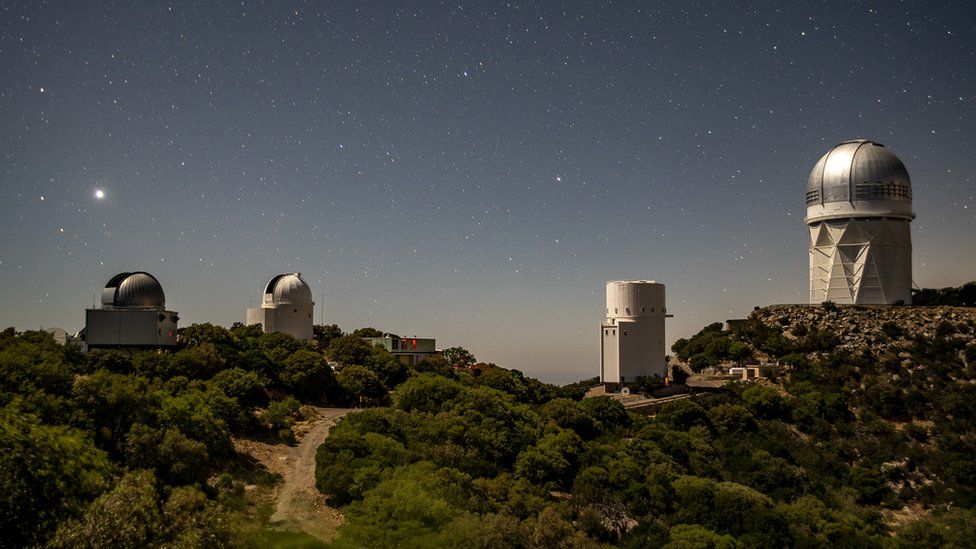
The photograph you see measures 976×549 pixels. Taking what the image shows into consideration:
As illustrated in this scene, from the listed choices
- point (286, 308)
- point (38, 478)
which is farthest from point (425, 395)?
point (38, 478)

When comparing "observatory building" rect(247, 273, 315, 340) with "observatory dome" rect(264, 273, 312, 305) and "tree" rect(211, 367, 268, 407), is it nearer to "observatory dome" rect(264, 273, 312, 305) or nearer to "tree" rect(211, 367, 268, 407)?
"observatory dome" rect(264, 273, 312, 305)

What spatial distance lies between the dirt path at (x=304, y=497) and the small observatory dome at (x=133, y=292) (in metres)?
15.1

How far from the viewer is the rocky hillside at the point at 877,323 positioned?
46.2 m

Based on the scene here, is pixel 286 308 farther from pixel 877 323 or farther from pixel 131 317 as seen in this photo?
pixel 877 323

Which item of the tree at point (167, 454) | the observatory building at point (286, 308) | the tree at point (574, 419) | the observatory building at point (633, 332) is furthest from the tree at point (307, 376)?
the observatory building at point (633, 332)

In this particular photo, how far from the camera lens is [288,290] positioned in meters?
51.5

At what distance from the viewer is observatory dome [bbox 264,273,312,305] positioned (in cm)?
5138

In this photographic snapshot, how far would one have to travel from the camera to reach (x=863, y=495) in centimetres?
3272

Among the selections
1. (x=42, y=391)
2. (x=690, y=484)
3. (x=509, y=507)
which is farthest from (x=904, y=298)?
(x=42, y=391)

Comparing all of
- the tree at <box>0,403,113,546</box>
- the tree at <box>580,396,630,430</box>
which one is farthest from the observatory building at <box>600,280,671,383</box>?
the tree at <box>0,403,113,546</box>

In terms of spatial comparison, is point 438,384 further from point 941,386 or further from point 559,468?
point 941,386

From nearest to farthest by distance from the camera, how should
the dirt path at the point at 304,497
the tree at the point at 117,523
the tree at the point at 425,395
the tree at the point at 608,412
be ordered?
the tree at the point at 117,523 < the dirt path at the point at 304,497 < the tree at the point at 425,395 < the tree at the point at 608,412

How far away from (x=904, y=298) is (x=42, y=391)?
5359 centimetres

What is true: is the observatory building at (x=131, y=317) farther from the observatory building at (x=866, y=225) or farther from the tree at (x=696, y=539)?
the observatory building at (x=866, y=225)
